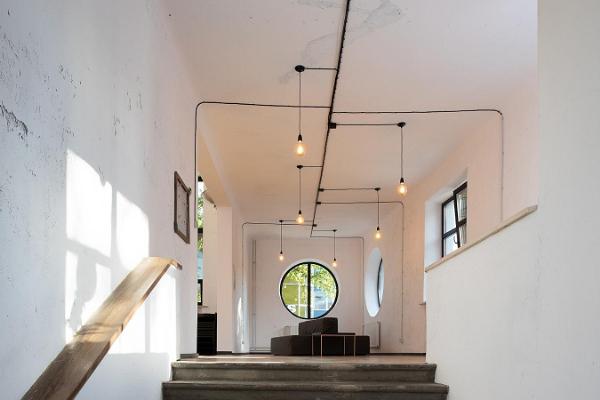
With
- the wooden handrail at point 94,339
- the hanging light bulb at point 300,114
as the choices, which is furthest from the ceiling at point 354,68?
the wooden handrail at point 94,339

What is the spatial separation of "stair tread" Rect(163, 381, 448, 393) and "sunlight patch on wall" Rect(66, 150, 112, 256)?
1670 millimetres

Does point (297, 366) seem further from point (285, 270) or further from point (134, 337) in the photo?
point (285, 270)

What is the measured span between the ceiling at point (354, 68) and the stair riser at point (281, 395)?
2825 millimetres

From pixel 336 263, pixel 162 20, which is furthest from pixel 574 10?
pixel 336 263

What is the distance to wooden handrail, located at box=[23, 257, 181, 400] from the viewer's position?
8.61 feet

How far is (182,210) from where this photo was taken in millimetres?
6703

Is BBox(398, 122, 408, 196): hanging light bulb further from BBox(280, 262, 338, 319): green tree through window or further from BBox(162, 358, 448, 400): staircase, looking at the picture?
BBox(280, 262, 338, 319): green tree through window

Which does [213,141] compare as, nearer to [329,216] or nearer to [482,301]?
[482,301]

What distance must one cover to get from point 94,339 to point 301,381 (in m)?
2.60

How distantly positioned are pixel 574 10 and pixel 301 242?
1669cm

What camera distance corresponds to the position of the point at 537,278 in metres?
3.59

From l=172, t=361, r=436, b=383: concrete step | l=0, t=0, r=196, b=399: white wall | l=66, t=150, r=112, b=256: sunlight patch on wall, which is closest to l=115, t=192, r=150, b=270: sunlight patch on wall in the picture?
l=0, t=0, r=196, b=399: white wall

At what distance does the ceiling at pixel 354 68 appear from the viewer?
19.1 feet

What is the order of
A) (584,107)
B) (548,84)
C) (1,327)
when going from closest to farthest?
(1,327)
(584,107)
(548,84)
